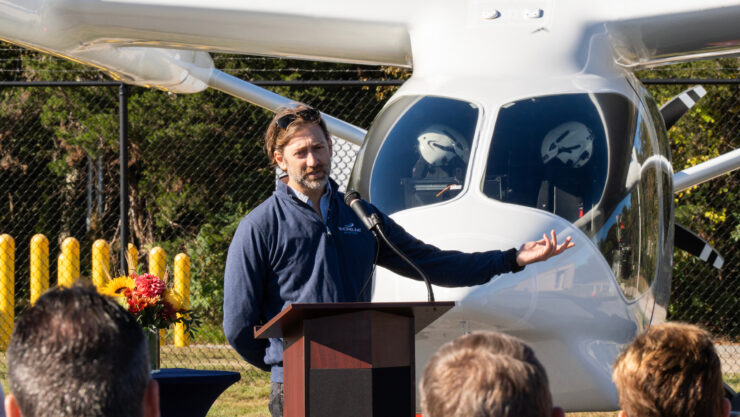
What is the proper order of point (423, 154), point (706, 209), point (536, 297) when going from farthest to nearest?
point (706, 209) → point (423, 154) → point (536, 297)

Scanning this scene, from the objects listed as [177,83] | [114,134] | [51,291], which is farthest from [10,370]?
[114,134]

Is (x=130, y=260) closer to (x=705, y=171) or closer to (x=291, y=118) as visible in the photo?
(x=291, y=118)

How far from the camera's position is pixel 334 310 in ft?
8.41

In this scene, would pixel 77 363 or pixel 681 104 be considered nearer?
pixel 77 363

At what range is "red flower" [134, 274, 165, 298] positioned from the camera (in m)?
4.00

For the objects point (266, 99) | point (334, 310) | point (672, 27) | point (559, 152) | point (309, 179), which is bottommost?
point (334, 310)

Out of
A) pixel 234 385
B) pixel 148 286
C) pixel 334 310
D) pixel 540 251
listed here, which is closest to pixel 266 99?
pixel 234 385

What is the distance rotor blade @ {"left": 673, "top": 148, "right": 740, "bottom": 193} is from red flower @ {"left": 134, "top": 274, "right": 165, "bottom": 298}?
4.91m

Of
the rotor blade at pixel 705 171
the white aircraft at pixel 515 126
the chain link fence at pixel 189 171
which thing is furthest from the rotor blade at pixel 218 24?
the chain link fence at pixel 189 171

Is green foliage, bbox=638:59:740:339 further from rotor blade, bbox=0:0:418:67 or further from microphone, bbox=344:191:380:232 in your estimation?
microphone, bbox=344:191:380:232

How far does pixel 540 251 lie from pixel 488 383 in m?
2.17

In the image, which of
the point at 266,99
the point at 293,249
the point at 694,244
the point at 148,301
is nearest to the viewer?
the point at 293,249

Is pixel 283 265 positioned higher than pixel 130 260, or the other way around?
pixel 130 260

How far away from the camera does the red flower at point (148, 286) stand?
4.00m
